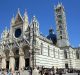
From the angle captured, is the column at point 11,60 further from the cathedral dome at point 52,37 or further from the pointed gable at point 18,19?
the cathedral dome at point 52,37

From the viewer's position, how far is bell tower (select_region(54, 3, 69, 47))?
4594cm

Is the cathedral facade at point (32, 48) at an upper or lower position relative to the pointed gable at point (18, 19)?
lower

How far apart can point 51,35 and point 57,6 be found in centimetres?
925

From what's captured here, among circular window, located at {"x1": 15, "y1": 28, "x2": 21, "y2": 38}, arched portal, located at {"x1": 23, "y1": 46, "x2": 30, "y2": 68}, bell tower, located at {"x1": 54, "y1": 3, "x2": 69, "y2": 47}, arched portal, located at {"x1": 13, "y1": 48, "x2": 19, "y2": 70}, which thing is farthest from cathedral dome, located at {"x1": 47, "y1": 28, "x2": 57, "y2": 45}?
arched portal, located at {"x1": 23, "y1": 46, "x2": 30, "y2": 68}

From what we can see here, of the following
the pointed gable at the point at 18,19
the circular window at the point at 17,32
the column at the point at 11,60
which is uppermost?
the pointed gable at the point at 18,19

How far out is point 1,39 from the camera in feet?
139

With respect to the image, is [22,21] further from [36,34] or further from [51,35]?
[51,35]

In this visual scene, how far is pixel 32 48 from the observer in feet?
115

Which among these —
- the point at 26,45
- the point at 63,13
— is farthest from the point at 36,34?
the point at 63,13

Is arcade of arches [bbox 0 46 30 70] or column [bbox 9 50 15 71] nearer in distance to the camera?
arcade of arches [bbox 0 46 30 70]

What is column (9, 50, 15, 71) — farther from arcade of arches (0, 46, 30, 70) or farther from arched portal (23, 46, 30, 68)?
arched portal (23, 46, 30, 68)

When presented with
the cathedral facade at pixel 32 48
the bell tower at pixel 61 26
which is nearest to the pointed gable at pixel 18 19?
the cathedral facade at pixel 32 48

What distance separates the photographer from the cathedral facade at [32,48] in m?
35.9

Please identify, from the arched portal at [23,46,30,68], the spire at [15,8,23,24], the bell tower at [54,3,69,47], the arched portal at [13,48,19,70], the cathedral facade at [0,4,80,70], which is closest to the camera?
the cathedral facade at [0,4,80,70]
